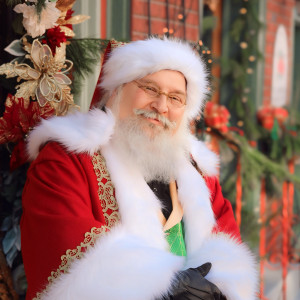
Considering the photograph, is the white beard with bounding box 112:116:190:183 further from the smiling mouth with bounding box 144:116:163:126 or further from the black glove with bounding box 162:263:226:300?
the black glove with bounding box 162:263:226:300

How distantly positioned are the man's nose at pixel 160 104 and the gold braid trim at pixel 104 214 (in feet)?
1.14

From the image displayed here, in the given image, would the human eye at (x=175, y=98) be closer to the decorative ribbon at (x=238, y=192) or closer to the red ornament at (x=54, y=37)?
the red ornament at (x=54, y=37)

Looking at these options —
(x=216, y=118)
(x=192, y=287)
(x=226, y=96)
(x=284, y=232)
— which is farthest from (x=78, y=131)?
(x=284, y=232)

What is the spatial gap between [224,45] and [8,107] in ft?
9.53

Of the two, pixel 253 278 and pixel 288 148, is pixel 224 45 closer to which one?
pixel 288 148

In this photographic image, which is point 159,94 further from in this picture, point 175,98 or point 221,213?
point 221,213

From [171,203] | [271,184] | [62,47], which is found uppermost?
[62,47]

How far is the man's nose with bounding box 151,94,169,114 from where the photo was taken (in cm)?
243

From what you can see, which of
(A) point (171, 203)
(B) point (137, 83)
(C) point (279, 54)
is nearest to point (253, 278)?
(A) point (171, 203)

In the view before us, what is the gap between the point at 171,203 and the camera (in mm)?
2559

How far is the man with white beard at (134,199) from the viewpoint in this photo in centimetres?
212

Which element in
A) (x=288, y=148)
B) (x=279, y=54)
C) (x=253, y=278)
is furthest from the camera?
(x=279, y=54)

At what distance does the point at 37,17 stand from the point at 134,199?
3.37 feet

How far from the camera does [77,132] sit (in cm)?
239
